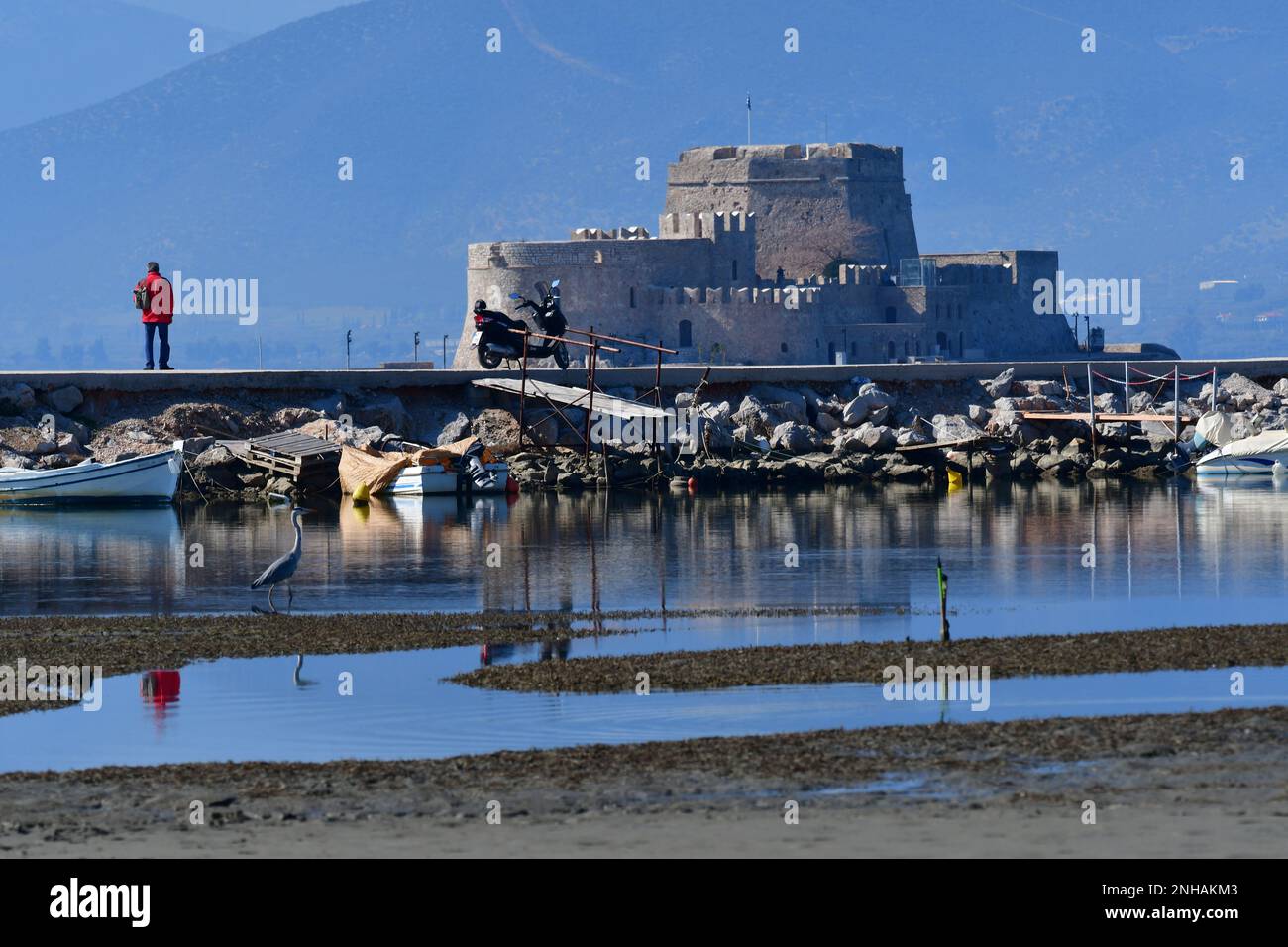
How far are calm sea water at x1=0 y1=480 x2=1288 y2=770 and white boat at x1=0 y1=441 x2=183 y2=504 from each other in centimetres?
64

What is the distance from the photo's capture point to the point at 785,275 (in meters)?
98.3

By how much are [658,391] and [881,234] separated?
4656cm

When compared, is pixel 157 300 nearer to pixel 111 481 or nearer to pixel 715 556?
pixel 111 481

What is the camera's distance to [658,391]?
5444 centimetres

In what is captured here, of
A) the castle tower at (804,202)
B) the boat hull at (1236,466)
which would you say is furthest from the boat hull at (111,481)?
the castle tower at (804,202)

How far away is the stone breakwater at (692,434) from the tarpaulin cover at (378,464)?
2.73ft

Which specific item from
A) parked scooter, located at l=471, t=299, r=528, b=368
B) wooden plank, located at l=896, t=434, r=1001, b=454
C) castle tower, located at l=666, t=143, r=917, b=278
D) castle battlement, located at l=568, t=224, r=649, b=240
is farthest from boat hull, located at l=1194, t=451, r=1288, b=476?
castle tower, located at l=666, t=143, r=917, b=278

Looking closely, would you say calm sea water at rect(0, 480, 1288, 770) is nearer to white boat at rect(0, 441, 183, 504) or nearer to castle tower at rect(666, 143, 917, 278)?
white boat at rect(0, 441, 183, 504)

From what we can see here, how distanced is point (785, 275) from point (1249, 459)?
47908 mm

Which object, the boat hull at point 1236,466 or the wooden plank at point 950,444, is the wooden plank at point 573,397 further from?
the boat hull at point 1236,466

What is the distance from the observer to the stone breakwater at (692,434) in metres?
49.1

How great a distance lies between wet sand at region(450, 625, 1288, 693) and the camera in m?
20.3
